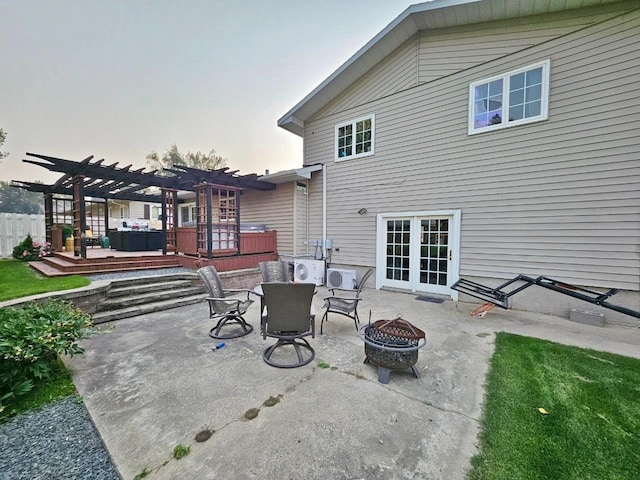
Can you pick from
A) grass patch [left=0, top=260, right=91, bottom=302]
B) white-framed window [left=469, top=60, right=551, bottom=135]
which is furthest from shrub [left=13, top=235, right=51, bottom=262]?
white-framed window [left=469, top=60, right=551, bottom=135]

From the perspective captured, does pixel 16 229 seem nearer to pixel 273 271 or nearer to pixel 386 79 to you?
pixel 273 271

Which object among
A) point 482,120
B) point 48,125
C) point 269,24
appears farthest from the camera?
point 48,125

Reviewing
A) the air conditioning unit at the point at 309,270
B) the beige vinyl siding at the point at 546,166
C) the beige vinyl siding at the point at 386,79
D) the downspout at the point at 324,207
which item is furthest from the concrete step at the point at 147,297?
the beige vinyl siding at the point at 386,79

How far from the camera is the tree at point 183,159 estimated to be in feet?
88.4

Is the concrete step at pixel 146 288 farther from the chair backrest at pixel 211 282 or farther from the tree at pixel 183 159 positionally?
the tree at pixel 183 159

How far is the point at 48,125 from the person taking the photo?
394 inches

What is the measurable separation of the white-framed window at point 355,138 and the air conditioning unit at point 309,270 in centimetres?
347

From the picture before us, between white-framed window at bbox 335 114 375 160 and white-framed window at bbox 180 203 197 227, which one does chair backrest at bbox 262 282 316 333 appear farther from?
white-framed window at bbox 180 203 197 227

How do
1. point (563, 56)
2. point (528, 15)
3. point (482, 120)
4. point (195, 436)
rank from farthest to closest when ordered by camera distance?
1. point (482, 120)
2. point (528, 15)
3. point (563, 56)
4. point (195, 436)

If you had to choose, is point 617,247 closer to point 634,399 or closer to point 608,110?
point 608,110

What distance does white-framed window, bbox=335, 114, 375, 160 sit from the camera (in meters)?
7.40

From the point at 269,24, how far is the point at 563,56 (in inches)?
321

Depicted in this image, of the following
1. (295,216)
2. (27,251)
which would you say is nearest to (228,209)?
(295,216)

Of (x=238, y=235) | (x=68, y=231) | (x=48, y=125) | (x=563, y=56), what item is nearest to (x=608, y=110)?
(x=563, y=56)
